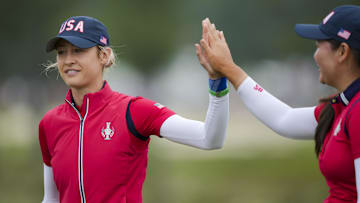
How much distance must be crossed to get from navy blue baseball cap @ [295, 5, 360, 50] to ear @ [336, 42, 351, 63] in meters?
0.02

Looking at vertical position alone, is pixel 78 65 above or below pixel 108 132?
above

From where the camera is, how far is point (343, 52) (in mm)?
2818

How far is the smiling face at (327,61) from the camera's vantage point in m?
2.85

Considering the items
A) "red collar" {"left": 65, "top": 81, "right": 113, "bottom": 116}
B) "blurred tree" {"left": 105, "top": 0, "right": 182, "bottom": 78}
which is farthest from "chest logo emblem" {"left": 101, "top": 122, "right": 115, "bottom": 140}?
"blurred tree" {"left": 105, "top": 0, "right": 182, "bottom": 78}

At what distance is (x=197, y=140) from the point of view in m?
3.19

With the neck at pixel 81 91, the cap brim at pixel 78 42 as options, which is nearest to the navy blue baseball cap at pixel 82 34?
the cap brim at pixel 78 42

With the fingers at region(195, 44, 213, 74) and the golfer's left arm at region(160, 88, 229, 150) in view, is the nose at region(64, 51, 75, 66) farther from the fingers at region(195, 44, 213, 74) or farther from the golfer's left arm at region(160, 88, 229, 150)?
the fingers at region(195, 44, 213, 74)

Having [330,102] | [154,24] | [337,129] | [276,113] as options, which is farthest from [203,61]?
[154,24]

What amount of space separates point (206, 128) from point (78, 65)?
90 centimetres

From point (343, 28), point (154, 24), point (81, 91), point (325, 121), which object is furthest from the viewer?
point (154, 24)

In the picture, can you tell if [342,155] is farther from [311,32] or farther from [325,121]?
[311,32]

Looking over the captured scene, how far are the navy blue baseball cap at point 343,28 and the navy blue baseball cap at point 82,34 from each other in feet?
4.31

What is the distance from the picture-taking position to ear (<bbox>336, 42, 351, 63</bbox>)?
2793 millimetres

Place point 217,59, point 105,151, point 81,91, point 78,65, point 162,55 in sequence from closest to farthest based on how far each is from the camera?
1. point 217,59
2. point 105,151
3. point 78,65
4. point 81,91
5. point 162,55
